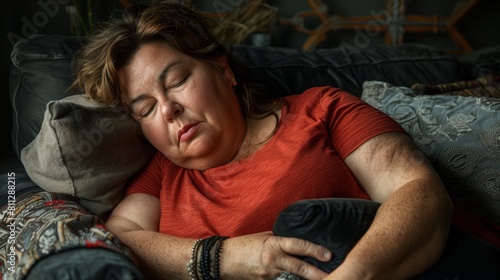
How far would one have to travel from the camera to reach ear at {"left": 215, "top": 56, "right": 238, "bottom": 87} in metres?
1.43

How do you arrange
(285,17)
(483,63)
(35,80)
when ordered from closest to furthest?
(35,80) → (483,63) → (285,17)

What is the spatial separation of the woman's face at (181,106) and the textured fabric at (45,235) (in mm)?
272

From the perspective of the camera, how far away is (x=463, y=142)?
141 centimetres

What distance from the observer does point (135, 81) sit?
1.32m

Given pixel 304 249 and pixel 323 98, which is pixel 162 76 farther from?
pixel 304 249

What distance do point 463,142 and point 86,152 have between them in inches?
35.9

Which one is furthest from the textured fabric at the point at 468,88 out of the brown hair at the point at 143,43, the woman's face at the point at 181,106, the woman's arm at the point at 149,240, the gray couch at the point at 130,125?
the woman's arm at the point at 149,240

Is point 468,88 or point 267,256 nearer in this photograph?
point 267,256

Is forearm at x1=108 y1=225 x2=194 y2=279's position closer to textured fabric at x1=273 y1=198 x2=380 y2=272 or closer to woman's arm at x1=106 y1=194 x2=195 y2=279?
woman's arm at x1=106 y1=194 x2=195 y2=279

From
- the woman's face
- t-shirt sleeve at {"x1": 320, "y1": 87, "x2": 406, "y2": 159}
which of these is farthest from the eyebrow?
t-shirt sleeve at {"x1": 320, "y1": 87, "x2": 406, "y2": 159}

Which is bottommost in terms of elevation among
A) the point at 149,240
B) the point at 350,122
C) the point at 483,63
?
the point at 149,240

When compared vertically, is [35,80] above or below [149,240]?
above

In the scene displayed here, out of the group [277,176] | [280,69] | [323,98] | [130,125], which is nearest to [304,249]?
[277,176]

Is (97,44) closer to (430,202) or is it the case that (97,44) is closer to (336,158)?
(336,158)
